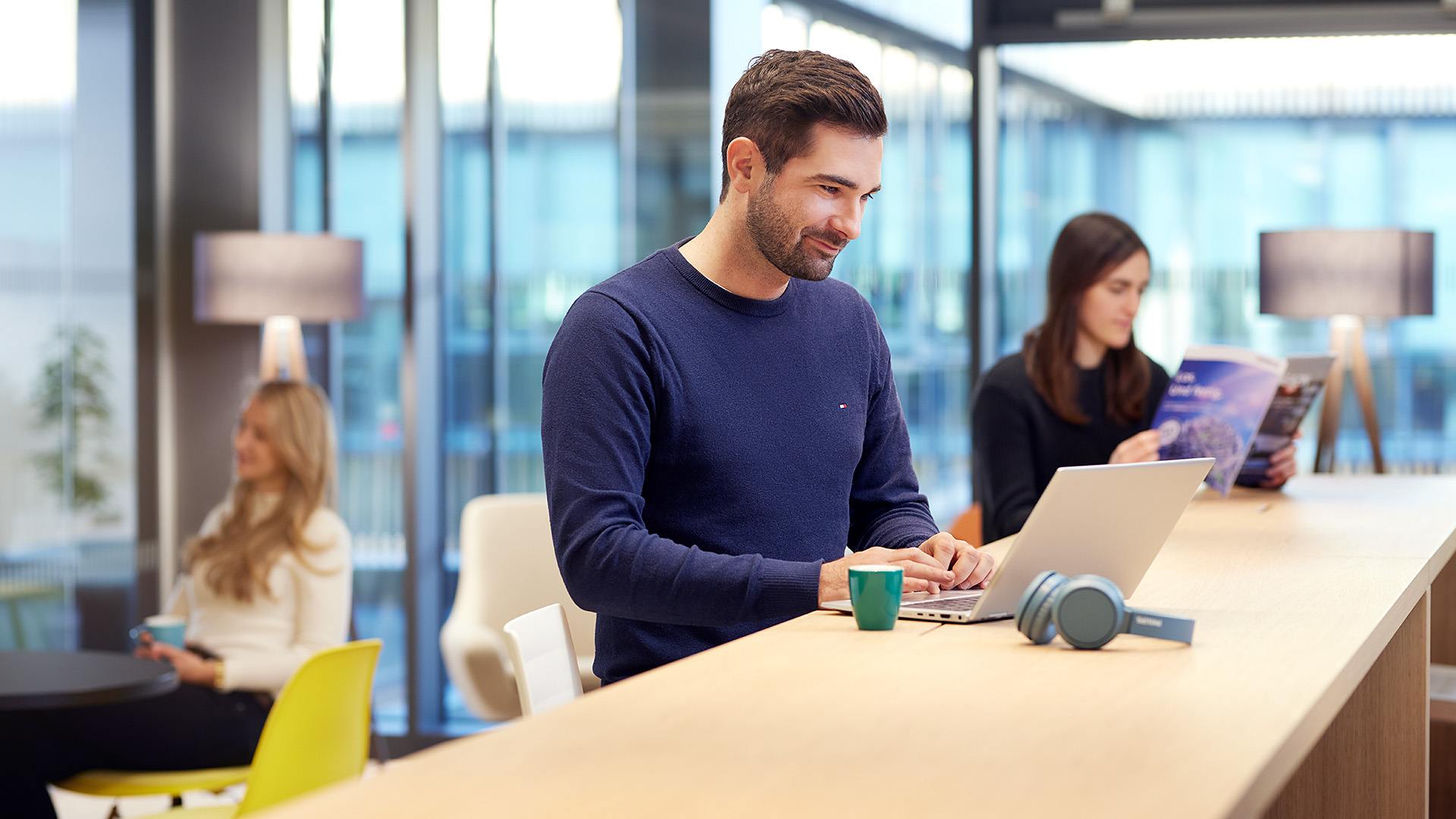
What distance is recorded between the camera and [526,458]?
216 inches

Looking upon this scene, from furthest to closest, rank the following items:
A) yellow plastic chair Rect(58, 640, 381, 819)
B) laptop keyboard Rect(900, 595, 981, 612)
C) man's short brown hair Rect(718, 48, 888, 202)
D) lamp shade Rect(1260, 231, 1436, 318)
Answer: lamp shade Rect(1260, 231, 1436, 318) → yellow plastic chair Rect(58, 640, 381, 819) → man's short brown hair Rect(718, 48, 888, 202) → laptop keyboard Rect(900, 595, 981, 612)

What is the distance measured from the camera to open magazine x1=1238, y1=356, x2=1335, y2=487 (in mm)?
3209

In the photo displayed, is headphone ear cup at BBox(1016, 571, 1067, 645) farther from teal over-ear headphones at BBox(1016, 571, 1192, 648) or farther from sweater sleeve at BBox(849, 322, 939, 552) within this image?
sweater sleeve at BBox(849, 322, 939, 552)

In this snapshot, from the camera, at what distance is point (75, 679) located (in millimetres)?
3123

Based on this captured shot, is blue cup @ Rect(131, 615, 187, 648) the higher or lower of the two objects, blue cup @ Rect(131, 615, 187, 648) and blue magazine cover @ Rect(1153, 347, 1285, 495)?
the lower

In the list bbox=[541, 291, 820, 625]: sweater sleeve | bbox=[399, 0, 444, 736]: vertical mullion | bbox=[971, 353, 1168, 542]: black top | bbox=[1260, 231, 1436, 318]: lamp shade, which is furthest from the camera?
bbox=[399, 0, 444, 736]: vertical mullion

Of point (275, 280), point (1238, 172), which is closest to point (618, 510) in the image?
point (275, 280)

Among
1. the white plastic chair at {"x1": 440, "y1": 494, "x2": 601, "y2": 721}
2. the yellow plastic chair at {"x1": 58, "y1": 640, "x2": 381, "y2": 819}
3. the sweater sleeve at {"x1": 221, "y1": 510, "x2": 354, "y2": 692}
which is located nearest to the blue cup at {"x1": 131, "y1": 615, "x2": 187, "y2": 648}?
the sweater sleeve at {"x1": 221, "y1": 510, "x2": 354, "y2": 692}

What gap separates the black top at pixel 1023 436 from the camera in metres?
3.31

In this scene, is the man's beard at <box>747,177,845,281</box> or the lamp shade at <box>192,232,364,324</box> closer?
the man's beard at <box>747,177,845,281</box>

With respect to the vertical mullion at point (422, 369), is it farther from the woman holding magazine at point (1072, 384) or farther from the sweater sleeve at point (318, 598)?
the woman holding magazine at point (1072, 384)

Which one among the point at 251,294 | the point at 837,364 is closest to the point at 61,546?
the point at 251,294

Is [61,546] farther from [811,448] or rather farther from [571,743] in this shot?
[571,743]

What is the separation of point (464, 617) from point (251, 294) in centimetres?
129
